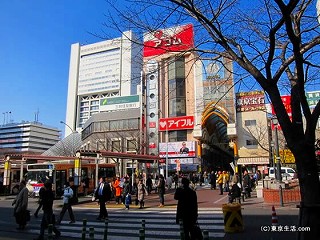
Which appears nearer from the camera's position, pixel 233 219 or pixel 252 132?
pixel 233 219

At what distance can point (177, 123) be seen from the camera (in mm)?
58469

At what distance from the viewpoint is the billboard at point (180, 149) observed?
183ft

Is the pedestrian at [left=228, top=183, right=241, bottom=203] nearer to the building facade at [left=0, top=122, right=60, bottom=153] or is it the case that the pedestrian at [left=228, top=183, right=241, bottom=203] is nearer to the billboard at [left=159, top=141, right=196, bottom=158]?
the billboard at [left=159, top=141, right=196, bottom=158]

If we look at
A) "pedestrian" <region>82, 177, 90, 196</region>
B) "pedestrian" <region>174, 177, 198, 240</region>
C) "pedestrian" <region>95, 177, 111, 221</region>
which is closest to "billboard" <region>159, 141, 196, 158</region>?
"pedestrian" <region>82, 177, 90, 196</region>

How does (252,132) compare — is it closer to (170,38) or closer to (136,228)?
(136,228)

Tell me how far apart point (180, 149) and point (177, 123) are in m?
4.89

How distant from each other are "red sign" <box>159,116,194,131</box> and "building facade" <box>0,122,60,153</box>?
104 meters

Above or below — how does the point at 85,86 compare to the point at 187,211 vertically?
above

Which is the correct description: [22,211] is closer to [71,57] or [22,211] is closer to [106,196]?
[106,196]

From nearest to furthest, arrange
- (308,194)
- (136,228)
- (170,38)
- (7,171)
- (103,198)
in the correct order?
(308,194)
(170,38)
(136,228)
(103,198)
(7,171)

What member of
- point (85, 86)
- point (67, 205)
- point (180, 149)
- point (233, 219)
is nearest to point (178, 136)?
point (180, 149)

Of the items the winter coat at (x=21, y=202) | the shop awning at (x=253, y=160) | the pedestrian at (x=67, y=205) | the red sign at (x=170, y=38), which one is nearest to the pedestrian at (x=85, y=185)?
the pedestrian at (x=67, y=205)

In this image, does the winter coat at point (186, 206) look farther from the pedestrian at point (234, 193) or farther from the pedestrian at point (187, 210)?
the pedestrian at point (234, 193)

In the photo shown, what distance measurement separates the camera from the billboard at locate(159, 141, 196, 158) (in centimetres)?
5575
